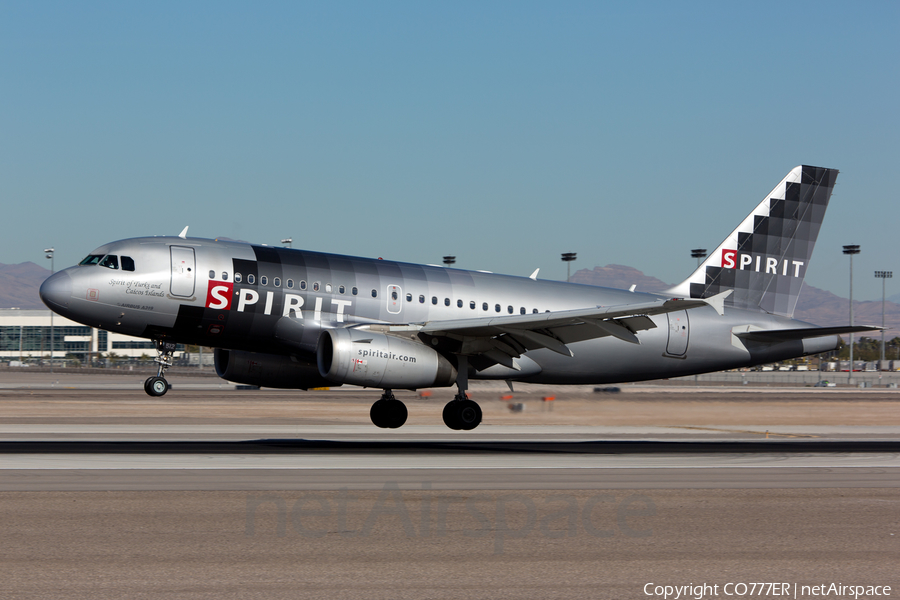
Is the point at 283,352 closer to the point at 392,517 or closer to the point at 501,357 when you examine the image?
the point at 501,357

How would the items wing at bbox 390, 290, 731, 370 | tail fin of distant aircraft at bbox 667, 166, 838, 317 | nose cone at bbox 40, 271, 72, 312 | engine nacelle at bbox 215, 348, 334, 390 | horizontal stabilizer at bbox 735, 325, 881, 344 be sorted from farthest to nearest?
tail fin of distant aircraft at bbox 667, 166, 838, 317 < horizontal stabilizer at bbox 735, 325, 881, 344 < engine nacelle at bbox 215, 348, 334, 390 < nose cone at bbox 40, 271, 72, 312 < wing at bbox 390, 290, 731, 370

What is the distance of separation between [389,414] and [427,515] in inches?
646

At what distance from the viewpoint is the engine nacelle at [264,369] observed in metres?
28.8

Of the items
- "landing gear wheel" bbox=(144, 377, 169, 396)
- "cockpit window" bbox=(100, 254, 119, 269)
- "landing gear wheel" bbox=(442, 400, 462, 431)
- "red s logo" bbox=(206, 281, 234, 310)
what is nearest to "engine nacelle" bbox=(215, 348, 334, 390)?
"landing gear wheel" bbox=(144, 377, 169, 396)

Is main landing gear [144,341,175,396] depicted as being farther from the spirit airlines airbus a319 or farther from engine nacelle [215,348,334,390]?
engine nacelle [215,348,334,390]

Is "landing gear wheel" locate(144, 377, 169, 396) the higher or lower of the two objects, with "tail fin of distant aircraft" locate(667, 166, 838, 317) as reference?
lower

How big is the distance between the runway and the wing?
2.90 metres

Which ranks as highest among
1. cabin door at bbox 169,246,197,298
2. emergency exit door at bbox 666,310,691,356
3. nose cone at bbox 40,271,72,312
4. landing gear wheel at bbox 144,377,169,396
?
cabin door at bbox 169,246,197,298

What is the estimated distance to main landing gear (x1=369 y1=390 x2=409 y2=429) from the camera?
29391 mm

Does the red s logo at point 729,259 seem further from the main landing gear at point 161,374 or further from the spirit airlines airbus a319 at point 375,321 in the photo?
the main landing gear at point 161,374

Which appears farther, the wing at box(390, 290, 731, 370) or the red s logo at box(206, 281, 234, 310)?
the red s logo at box(206, 281, 234, 310)

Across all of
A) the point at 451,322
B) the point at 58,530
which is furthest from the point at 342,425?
the point at 58,530

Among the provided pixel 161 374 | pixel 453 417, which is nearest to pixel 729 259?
pixel 453 417

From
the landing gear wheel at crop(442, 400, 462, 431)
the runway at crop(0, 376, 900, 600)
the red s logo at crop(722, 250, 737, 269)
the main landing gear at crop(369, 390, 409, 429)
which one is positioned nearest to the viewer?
the runway at crop(0, 376, 900, 600)
